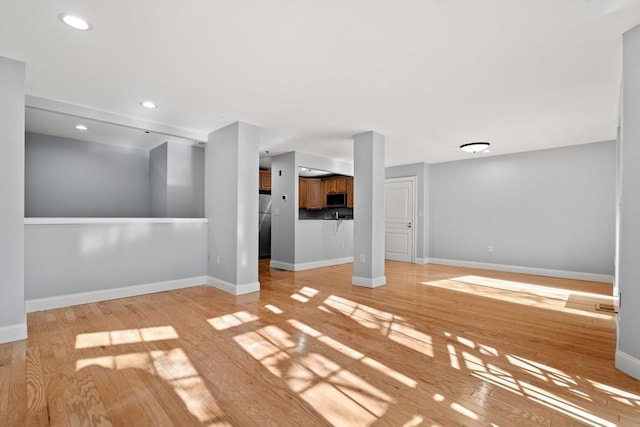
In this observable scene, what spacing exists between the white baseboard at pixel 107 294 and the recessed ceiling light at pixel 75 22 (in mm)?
3052

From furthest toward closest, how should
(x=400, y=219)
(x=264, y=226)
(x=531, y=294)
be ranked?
(x=264, y=226), (x=400, y=219), (x=531, y=294)

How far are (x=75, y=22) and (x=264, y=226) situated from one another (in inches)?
250

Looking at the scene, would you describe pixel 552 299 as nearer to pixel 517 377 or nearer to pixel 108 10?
pixel 517 377

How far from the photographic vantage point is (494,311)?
12.0 ft

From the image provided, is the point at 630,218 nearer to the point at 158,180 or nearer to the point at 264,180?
the point at 158,180

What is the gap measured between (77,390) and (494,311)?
4.03 m

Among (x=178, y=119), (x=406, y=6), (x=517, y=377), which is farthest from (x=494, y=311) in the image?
(x=178, y=119)

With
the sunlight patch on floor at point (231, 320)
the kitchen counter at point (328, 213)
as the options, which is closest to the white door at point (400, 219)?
the kitchen counter at point (328, 213)

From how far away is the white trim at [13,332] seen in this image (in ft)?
8.59

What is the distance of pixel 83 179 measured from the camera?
17.8ft

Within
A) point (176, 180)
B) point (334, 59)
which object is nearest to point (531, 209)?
point (334, 59)

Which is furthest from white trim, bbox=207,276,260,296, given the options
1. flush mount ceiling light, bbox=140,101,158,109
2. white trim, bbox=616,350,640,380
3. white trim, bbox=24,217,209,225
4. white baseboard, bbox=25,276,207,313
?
white trim, bbox=616,350,640,380

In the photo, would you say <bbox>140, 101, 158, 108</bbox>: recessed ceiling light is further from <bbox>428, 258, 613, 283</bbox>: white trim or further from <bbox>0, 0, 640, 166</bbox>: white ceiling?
<bbox>428, 258, 613, 283</bbox>: white trim

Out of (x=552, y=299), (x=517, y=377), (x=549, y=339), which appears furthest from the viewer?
(x=552, y=299)
